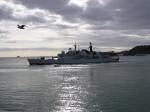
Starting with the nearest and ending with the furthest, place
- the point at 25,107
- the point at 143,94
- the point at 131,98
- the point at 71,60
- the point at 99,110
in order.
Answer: the point at 99,110 < the point at 25,107 < the point at 131,98 < the point at 143,94 < the point at 71,60

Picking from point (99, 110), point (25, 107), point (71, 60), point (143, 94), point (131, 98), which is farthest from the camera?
point (71, 60)

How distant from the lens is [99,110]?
26047 mm

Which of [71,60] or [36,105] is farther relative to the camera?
[71,60]

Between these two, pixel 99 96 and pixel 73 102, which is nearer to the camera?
pixel 73 102

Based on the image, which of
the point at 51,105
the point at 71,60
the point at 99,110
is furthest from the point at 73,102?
the point at 71,60

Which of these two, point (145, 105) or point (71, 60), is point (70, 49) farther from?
point (145, 105)

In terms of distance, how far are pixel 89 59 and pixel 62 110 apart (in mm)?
125918

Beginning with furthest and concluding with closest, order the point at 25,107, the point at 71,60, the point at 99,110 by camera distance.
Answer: the point at 71,60, the point at 25,107, the point at 99,110

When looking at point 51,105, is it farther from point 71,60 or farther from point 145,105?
point 71,60

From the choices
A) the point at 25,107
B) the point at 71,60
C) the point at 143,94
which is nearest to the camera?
the point at 25,107

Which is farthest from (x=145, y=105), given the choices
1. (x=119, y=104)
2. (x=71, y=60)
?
(x=71, y=60)

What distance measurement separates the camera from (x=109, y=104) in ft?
93.4

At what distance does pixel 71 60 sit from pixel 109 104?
4597 inches

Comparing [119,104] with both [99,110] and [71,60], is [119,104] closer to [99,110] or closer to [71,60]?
[99,110]
